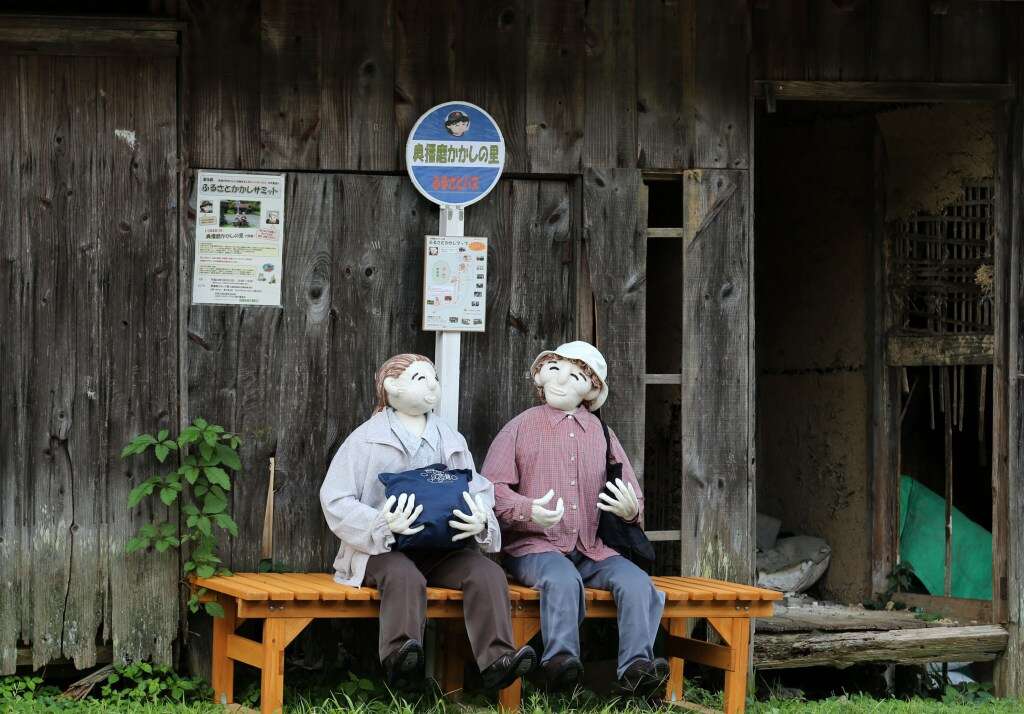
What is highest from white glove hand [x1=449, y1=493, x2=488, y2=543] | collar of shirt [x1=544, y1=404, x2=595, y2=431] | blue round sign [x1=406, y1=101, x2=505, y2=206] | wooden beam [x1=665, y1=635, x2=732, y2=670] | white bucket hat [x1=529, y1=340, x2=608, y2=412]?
blue round sign [x1=406, y1=101, x2=505, y2=206]

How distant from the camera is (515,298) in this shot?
665 centimetres

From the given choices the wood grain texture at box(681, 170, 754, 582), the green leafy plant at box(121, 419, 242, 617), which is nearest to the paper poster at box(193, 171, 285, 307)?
the green leafy plant at box(121, 419, 242, 617)

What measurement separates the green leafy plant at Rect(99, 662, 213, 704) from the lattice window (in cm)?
454

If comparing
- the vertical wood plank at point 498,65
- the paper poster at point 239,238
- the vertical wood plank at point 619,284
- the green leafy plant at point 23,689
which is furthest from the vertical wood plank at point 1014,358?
the green leafy plant at point 23,689

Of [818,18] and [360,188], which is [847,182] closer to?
[818,18]

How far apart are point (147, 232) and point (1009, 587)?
15.2 ft

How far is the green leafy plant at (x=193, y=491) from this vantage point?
243 inches

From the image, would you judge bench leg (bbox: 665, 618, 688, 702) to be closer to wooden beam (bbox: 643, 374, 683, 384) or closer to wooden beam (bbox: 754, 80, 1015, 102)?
wooden beam (bbox: 643, 374, 683, 384)

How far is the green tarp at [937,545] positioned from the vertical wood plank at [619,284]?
2430mm

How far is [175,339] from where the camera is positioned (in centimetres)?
636

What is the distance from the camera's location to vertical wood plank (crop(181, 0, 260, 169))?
6.38 m

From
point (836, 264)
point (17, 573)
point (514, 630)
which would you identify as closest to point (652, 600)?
point (514, 630)

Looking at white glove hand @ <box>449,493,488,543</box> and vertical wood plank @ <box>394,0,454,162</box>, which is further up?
vertical wood plank @ <box>394,0,454,162</box>

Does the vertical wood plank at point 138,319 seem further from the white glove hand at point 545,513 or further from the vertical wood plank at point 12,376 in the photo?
the white glove hand at point 545,513
